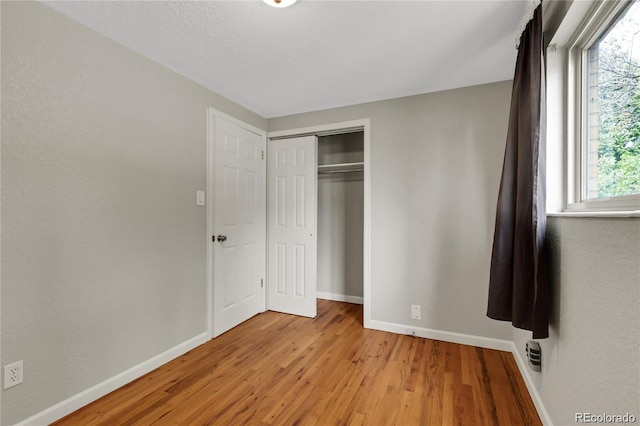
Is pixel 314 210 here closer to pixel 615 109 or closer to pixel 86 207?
pixel 86 207

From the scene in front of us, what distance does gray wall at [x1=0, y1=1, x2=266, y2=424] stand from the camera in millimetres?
1396

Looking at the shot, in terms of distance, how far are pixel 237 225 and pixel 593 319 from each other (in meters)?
2.65

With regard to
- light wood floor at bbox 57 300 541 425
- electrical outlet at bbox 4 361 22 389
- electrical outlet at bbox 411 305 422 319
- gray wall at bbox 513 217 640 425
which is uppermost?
gray wall at bbox 513 217 640 425

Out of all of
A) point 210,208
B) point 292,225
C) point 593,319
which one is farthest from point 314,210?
point 593,319

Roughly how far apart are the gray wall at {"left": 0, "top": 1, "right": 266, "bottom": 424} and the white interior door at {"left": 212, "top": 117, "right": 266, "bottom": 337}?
316 millimetres

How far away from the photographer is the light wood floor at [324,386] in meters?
1.56

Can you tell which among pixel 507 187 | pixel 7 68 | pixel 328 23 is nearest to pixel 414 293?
pixel 507 187

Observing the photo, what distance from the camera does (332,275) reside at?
3.79 metres

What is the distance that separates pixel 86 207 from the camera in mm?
1665

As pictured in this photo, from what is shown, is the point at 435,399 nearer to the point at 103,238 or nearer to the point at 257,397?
the point at 257,397

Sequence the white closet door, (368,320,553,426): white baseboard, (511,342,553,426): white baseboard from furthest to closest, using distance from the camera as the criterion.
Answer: the white closet door < (368,320,553,426): white baseboard < (511,342,553,426): white baseboard

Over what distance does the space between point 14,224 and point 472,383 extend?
114 inches

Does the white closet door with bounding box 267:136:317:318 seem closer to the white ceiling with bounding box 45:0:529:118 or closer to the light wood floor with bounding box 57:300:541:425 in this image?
the light wood floor with bounding box 57:300:541:425

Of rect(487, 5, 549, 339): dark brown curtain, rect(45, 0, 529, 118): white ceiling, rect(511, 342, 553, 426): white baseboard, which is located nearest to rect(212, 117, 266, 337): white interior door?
rect(45, 0, 529, 118): white ceiling
